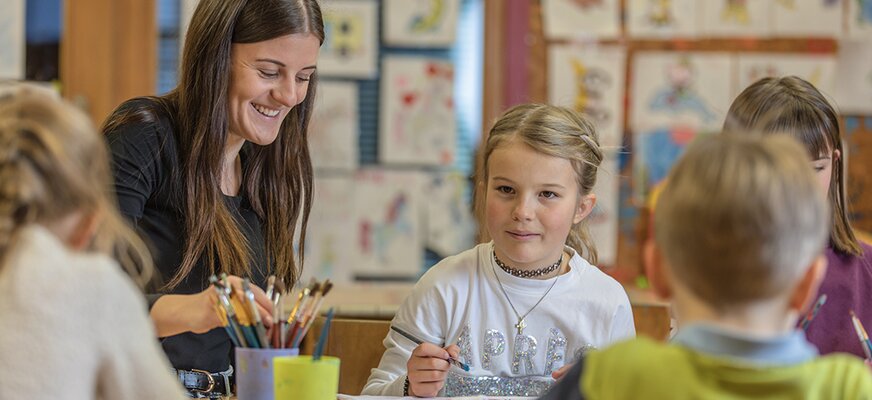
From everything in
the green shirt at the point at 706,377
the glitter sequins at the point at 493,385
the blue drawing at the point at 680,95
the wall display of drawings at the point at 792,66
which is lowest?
the glitter sequins at the point at 493,385

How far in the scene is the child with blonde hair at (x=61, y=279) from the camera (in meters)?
0.81

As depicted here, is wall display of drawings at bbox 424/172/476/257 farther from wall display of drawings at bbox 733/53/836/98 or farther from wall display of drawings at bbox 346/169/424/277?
wall display of drawings at bbox 733/53/836/98

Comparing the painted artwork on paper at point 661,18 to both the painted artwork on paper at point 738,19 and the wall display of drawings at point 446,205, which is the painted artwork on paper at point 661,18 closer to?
the painted artwork on paper at point 738,19

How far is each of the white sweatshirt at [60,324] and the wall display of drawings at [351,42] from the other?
251 cm

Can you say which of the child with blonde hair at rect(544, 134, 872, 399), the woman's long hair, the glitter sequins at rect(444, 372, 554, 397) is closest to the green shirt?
the child with blonde hair at rect(544, 134, 872, 399)

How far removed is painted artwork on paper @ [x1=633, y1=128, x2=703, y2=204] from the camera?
3377 mm

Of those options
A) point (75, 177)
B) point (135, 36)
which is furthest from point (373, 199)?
point (75, 177)

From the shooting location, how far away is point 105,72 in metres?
3.28

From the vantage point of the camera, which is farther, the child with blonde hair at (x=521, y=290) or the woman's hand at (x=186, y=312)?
the child with blonde hair at (x=521, y=290)

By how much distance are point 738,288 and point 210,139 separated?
3.29 feet

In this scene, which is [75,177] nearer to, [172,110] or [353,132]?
[172,110]

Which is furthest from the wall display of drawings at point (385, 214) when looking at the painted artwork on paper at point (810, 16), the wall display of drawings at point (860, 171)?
the wall display of drawings at point (860, 171)

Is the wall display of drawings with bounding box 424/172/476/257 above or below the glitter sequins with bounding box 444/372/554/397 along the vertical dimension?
above

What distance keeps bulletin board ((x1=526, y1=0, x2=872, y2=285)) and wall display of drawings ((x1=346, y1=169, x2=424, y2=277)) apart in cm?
50
